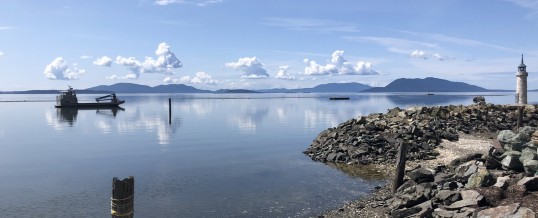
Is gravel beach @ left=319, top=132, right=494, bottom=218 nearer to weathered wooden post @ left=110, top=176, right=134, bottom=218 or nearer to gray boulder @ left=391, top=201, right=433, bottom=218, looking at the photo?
gray boulder @ left=391, top=201, right=433, bottom=218

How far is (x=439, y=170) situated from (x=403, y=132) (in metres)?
14.3

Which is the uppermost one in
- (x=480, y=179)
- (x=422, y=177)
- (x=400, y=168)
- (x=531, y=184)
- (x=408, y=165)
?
(x=531, y=184)

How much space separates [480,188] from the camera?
15406 millimetres

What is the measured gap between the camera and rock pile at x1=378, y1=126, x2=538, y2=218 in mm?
13867

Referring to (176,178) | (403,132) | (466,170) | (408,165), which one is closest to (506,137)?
(466,170)

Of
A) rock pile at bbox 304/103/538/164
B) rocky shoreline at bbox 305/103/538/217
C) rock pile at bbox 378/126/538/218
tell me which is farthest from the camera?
rock pile at bbox 304/103/538/164

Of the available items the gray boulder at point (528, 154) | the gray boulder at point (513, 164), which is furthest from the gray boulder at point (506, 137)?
the gray boulder at point (513, 164)

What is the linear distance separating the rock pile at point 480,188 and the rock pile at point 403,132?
10029mm

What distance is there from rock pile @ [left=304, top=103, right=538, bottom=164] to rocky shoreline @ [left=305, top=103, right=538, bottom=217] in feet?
0.25

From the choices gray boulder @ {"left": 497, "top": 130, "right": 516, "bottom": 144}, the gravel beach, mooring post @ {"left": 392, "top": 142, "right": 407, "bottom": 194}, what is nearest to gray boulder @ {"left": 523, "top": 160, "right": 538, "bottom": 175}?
gray boulder @ {"left": 497, "top": 130, "right": 516, "bottom": 144}

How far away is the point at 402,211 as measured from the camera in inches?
640

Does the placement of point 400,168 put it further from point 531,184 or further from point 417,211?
point 531,184

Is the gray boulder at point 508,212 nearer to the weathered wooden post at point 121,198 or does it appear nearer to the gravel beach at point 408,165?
the gravel beach at point 408,165

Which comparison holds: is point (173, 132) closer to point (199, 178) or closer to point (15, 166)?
point (15, 166)
